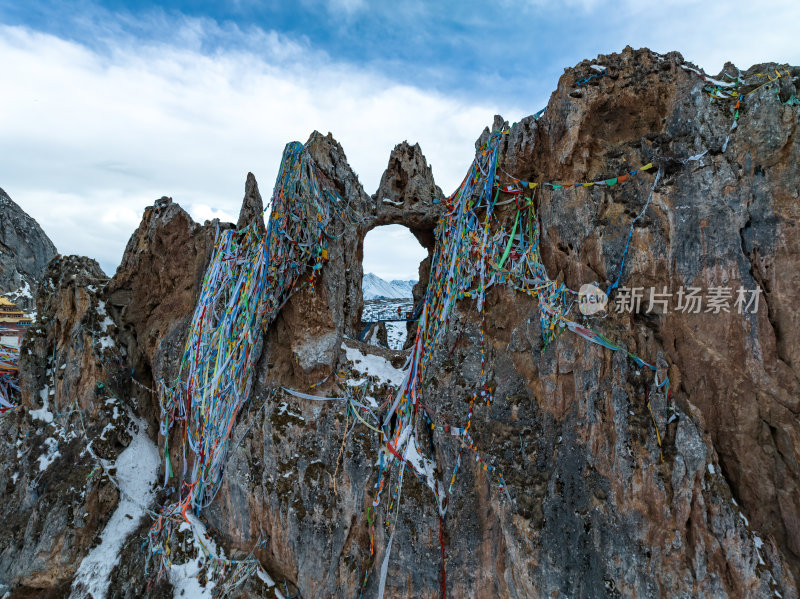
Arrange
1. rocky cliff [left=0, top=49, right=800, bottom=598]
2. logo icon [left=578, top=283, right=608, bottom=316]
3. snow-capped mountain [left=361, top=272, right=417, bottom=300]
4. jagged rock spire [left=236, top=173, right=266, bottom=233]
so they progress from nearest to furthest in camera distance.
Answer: rocky cliff [left=0, top=49, right=800, bottom=598]
logo icon [left=578, top=283, right=608, bottom=316]
jagged rock spire [left=236, top=173, right=266, bottom=233]
snow-capped mountain [left=361, top=272, right=417, bottom=300]

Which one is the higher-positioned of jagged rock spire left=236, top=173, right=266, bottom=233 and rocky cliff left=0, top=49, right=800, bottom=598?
jagged rock spire left=236, top=173, right=266, bottom=233

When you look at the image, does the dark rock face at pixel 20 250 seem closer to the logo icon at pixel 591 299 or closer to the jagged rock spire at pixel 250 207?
the jagged rock spire at pixel 250 207

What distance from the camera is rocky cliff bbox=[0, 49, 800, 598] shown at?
17.9 ft

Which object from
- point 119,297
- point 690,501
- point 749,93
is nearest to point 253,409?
point 119,297

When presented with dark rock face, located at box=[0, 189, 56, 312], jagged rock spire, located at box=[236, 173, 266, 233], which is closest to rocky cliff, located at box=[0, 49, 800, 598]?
jagged rock spire, located at box=[236, 173, 266, 233]

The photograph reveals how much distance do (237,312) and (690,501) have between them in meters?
7.33

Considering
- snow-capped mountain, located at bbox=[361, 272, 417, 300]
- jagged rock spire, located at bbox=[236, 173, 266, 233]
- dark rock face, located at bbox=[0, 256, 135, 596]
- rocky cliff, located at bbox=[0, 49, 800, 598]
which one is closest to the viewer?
rocky cliff, located at bbox=[0, 49, 800, 598]

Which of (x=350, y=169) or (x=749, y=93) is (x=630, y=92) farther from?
(x=350, y=169)

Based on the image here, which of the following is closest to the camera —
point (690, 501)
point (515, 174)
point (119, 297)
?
point (690, 501)

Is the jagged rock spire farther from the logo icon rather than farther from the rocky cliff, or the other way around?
the logo icon

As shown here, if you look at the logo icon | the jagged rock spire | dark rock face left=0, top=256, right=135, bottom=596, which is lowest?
dark rock face left=0, top=256, right=135, bottom=596

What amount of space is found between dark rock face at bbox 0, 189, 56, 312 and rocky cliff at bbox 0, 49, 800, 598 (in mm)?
21308

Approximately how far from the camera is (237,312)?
838 cm

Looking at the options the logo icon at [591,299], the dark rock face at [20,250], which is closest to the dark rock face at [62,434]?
the logo icon at [591,299]
